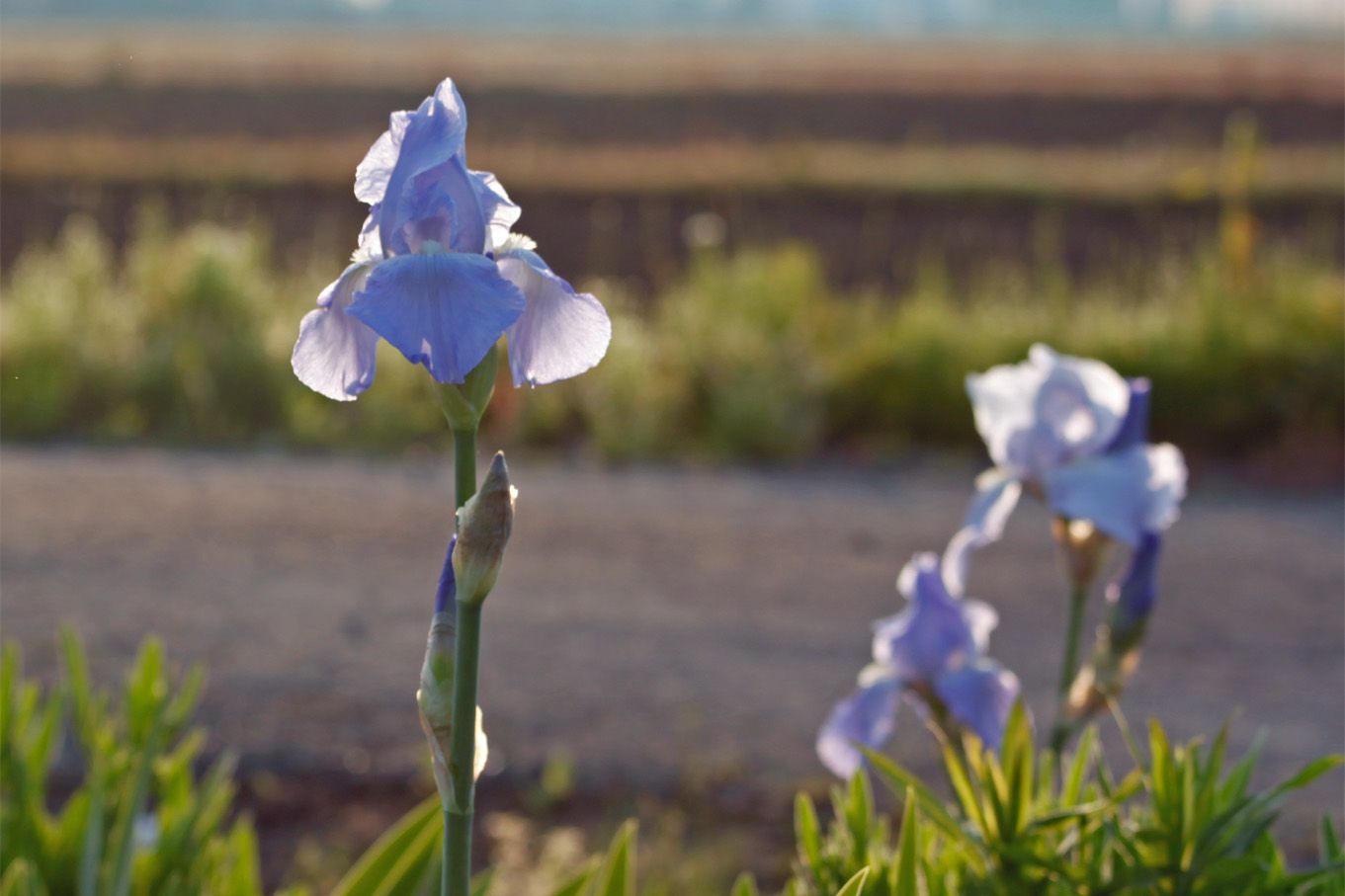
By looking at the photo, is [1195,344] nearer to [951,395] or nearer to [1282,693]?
[951,395]

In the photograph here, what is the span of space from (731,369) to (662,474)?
740 millimetres

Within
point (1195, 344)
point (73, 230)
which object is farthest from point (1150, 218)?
point (73, 230)

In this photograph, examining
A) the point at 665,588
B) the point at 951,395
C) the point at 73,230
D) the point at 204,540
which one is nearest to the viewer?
the point at 665,588

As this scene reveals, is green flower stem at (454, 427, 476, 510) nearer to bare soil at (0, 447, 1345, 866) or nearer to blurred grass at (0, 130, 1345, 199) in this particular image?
bare soil at (0, 447, 1345, 866)

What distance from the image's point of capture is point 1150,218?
1312cm

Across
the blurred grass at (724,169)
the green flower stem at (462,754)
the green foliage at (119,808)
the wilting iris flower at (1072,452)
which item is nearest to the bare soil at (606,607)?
the green foliage at (119,808)

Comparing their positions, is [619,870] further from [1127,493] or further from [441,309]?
[441,309]

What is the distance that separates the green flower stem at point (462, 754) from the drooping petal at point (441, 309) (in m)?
0.15

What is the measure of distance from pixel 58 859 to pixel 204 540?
343cm

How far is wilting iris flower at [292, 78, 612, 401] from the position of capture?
0.79 m

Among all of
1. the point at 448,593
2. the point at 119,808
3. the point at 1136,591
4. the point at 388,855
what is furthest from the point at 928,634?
the point at 119,808

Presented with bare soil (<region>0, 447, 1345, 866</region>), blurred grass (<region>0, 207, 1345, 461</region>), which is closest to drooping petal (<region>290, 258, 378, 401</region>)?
bare soil (<region>0, 447, 1345, 866</region>)

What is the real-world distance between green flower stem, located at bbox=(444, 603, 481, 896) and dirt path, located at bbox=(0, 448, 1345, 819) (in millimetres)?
2392

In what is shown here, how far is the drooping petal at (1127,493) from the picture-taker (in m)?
1.34
